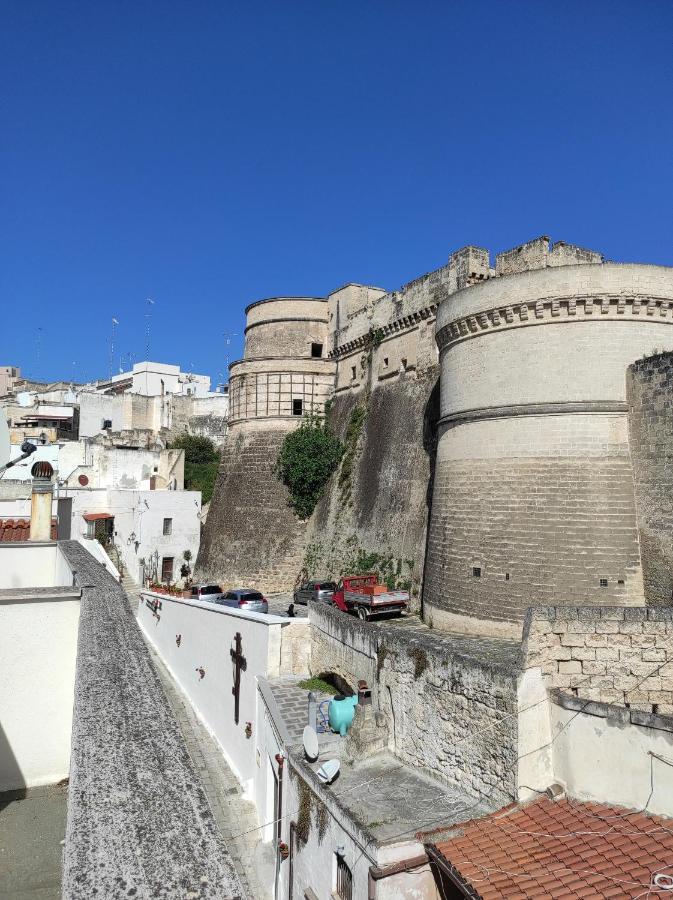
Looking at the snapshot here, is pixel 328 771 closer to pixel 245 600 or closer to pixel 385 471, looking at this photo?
pixel 245 600

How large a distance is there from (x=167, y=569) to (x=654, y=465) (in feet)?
70.2

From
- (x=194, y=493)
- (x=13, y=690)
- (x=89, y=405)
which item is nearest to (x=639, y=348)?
(x=13, y=690)

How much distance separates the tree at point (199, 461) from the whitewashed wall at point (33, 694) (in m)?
29.8

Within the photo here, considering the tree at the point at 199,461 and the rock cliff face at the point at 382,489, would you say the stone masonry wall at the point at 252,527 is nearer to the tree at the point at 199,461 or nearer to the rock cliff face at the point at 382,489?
the rock cliff face at the point at 382,489

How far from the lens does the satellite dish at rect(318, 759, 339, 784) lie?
25.8 feet

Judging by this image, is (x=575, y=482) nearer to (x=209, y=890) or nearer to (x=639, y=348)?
(x=639, y=348)

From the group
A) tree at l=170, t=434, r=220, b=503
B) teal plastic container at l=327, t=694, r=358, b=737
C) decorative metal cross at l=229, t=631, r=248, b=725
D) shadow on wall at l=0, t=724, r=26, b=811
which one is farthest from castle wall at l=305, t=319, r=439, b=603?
tree at l=170, t=434, r=220, b=503

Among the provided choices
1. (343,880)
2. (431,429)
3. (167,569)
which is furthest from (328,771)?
(167,569)

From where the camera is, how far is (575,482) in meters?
12.4

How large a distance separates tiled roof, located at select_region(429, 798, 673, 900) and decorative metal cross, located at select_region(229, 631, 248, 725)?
6.40m

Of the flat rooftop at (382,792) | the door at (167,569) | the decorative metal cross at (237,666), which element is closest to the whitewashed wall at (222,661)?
the decorative metal cross at (237,666)

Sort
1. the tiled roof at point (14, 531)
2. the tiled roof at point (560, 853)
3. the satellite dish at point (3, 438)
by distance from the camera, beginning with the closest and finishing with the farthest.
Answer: the tiled roof at point (560, 853)
the satellite dish at point (3, 438)
the tiled roof at point (14, 531)

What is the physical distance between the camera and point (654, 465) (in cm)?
1187

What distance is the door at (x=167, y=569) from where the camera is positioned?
27.0 m
